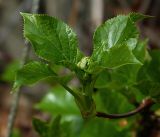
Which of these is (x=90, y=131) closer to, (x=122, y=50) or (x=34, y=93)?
(x=122, y=50)

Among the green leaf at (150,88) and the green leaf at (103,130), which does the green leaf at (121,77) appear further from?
the green leaf at (103,130)

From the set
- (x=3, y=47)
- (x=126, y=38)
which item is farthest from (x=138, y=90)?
(x=3, y=47)

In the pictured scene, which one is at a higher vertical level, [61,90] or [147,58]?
[147,58]

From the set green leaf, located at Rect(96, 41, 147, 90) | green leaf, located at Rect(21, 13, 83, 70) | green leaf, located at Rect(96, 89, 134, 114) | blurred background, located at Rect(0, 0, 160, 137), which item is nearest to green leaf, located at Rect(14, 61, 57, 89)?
green leaf, located at Rect(21, 13, 83, 70)

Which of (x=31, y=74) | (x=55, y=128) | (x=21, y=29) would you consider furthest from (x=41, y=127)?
(x=21, y=29)

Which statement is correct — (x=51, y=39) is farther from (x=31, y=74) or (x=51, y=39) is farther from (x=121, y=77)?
(x=121, y=77)

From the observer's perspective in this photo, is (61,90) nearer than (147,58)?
No
